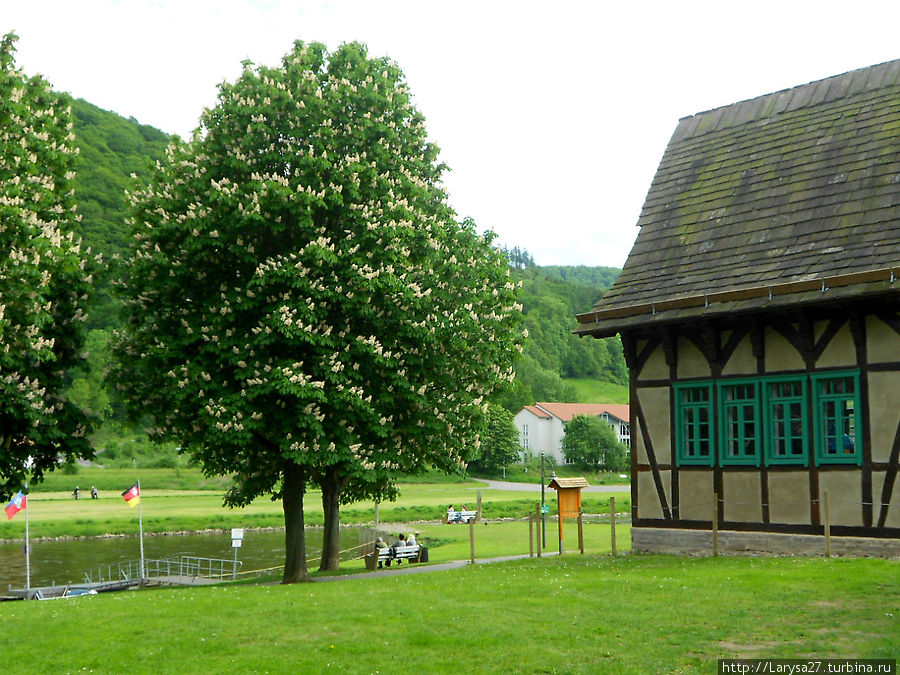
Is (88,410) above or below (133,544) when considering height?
above

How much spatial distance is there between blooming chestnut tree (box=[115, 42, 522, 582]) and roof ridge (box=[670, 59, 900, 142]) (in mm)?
7475

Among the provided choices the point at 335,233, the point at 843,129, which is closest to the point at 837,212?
the point at 843,129

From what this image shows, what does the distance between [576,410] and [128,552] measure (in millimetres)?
95333

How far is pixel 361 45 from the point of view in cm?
2445

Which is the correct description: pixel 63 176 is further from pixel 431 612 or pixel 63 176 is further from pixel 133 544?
pixel 133 544

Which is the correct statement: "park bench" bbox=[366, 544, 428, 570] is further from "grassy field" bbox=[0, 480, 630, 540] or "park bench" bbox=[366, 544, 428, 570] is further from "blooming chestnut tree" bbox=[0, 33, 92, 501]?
"grassy field" bbox=[0, 480, 630, 540]

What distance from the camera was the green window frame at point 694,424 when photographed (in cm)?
2072

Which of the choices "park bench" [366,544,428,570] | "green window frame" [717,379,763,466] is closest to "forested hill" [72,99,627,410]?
"park bench" [366,544,428,570]

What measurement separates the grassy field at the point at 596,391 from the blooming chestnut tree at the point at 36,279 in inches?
6206

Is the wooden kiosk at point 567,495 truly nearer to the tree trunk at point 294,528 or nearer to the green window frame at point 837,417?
the tree trunk at point 294,528

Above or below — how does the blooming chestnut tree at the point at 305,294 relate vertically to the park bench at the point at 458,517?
above

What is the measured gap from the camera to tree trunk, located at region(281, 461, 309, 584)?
934 inches

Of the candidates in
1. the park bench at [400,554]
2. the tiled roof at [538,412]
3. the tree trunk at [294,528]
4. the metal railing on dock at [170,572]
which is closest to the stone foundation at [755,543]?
the tree trunk at [294,528]

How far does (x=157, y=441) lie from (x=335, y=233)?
6527 millimetres
